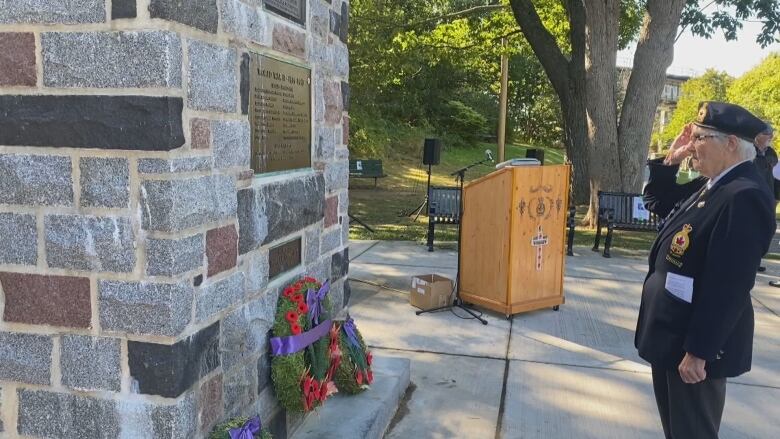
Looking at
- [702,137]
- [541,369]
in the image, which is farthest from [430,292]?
[702,137]

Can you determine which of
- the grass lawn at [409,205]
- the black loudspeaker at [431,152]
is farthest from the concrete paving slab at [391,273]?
the black loudspeaker at [431,152]

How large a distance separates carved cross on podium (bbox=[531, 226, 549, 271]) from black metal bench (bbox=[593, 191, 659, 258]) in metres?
3.36

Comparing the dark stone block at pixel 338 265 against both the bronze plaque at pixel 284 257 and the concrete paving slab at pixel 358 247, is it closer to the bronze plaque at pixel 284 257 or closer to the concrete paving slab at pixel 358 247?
the bronze plaque at pixel 284 257

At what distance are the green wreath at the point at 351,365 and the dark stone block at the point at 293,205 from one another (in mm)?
703

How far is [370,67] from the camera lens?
58.0 feet

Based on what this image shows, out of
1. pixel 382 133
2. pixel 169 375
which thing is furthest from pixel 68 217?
pixel 382 133

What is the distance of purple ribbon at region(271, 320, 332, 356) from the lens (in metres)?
3.00

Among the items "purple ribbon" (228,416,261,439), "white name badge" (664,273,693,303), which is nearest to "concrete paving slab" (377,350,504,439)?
"purple ribbon" (228,416,261,439)

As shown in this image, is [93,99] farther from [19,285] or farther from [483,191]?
[483,191]

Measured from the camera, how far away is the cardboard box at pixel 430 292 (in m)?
6.06

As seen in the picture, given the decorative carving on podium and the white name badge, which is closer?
the white name badge

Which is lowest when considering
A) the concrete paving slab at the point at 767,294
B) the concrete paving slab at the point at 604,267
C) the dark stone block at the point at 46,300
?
the concrete paving slab at the point at 767,294

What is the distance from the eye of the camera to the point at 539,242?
5.92 m

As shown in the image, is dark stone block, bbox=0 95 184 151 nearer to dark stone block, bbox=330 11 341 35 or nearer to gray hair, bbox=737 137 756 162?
dark stone block, bbox=330 11 341 35
